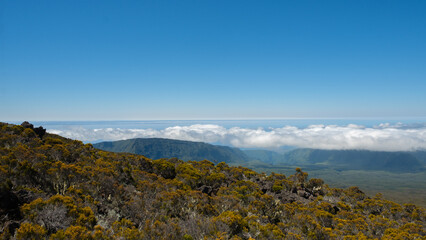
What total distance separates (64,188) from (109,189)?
3579mm

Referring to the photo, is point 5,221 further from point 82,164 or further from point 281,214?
point 281,214

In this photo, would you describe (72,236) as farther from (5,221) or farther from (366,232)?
(366,232)

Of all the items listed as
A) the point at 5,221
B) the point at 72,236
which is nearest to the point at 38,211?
the point at 5,221

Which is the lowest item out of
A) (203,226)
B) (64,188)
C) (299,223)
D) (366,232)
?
(366,232)


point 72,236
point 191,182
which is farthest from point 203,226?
point 191,182

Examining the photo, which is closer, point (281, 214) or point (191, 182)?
Answer: point (281, 214)

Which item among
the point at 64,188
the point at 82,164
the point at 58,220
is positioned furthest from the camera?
the point at 82,164

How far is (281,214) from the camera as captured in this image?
73.4ft

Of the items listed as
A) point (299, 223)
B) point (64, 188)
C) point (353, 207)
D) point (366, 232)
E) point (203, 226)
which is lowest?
point (353, 207)

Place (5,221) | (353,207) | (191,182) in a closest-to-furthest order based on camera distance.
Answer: (5,221), (191,182), (353,207)

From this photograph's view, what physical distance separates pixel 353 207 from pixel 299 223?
2013 centimetres

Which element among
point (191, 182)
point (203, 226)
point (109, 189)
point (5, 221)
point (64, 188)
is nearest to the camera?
point (5, 221)

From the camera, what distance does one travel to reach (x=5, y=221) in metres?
10.4

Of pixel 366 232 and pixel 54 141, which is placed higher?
pixel 54 141
